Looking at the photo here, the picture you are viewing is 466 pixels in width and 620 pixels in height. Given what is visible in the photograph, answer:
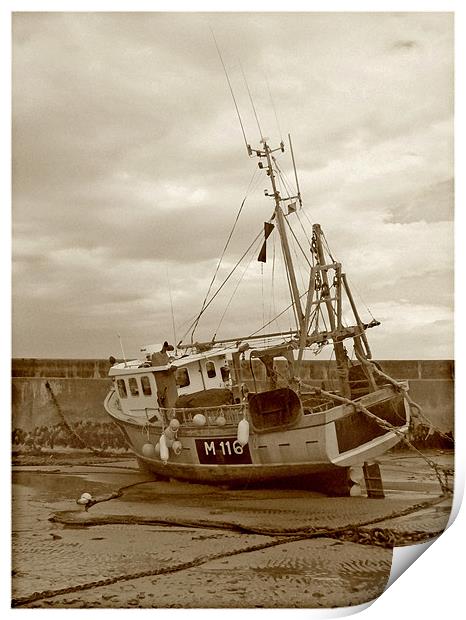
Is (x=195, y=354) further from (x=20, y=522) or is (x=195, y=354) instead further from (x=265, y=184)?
(x=20, y=522)

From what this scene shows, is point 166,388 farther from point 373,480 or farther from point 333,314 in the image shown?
point 373,480

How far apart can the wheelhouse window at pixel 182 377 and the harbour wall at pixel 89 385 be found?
0.97ft

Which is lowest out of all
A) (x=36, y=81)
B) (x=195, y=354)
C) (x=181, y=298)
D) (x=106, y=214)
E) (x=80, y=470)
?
(x=80, y=470)

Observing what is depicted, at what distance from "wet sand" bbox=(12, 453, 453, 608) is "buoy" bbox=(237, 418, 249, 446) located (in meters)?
0.27

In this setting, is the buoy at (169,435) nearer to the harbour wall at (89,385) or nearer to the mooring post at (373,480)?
the harbour wall at (89,385)

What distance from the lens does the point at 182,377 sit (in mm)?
3826

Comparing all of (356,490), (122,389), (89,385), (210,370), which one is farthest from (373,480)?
(89,385)

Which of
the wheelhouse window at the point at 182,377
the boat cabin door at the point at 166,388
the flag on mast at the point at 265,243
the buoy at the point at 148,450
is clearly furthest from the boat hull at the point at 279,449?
the flag on mast at the point at 265,243

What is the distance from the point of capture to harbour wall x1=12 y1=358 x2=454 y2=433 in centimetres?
367

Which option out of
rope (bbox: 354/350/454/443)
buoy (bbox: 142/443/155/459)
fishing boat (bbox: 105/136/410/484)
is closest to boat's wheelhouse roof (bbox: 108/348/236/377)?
fishing boat (bbox: 105/136/410/484)

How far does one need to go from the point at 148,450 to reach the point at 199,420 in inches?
12.2
